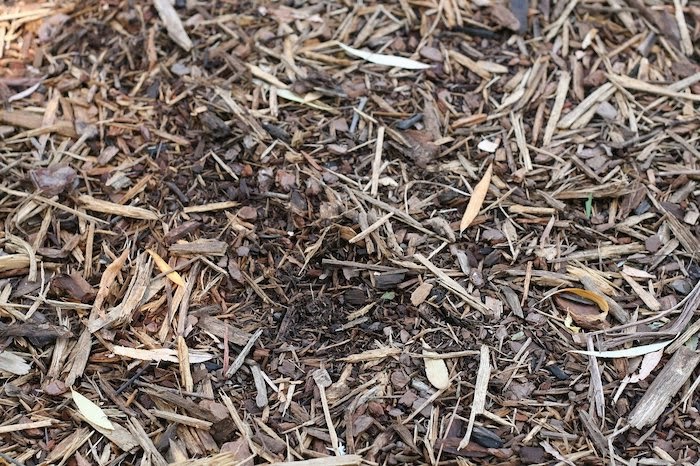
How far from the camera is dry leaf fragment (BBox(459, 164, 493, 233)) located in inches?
85.3

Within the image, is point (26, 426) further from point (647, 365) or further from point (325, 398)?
point (647, 365)

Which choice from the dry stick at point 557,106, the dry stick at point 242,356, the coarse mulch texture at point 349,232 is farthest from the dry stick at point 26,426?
the dry stick at point 557,106

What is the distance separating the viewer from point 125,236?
7.09 ft

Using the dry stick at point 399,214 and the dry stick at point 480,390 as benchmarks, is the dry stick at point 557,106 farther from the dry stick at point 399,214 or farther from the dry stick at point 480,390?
the dry stick at point 480,390

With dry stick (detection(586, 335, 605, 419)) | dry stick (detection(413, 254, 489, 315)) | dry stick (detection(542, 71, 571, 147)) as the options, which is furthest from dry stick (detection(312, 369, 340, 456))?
dry stick (detection(542, 71, 571, 147))

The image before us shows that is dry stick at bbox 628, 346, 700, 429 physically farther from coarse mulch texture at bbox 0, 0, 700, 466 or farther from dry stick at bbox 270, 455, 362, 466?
dry stick at bbox 270, 455, 362, 466

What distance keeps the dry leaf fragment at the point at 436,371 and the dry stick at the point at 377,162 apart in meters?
0.51


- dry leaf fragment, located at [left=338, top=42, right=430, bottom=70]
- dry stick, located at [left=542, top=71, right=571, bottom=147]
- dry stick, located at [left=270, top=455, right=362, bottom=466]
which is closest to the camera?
dry stick, located at [left=270, top=455, right=362, bottom=466]

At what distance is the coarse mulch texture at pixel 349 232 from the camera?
6.15 ft

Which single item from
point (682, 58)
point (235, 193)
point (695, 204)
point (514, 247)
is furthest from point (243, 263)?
point (682, 58)

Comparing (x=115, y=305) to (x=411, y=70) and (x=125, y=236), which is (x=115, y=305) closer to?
(x=125, y=236)

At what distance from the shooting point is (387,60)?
100 inches

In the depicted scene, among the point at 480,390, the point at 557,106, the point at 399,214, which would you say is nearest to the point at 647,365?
the point at 480,390

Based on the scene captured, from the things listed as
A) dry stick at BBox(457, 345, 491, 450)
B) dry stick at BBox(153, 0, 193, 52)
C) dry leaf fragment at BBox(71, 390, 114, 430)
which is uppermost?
dry stick at BBox(153, 0, 193, 52)
